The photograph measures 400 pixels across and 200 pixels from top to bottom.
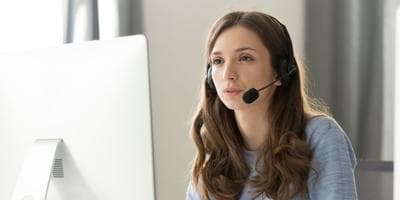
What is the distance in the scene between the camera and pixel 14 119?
993 mm

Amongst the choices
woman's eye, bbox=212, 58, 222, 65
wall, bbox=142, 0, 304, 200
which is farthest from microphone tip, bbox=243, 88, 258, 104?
wall, bbox=142, 0, 304, 200

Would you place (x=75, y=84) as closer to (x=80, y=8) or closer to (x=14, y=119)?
(x=14, y=119)

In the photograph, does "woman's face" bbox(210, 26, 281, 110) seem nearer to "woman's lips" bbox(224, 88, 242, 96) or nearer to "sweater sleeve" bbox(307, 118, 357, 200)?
"woman's lips" bbox(224, 88, 242, 96)

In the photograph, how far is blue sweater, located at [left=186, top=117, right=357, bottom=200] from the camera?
3.11ft

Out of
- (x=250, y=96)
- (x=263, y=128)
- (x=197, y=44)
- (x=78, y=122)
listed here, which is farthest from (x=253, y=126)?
(x=197, y=44)

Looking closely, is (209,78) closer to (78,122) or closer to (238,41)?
(238,41)

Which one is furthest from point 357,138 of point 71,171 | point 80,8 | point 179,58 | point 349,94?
point 80,8

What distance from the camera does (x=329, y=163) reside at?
3.18ft

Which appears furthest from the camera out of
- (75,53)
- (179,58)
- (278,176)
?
(179,58)

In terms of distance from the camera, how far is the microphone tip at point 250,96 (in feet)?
3.26

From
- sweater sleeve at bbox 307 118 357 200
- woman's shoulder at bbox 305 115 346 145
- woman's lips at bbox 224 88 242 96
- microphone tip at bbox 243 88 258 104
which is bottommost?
sweater sleeve at bbox 307 118 357 200

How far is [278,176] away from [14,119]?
2.02 ft

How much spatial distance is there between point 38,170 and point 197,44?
46.5 inches

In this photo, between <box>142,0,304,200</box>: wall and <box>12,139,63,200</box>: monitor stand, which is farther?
<box>142,0,304,200</box>: wall
